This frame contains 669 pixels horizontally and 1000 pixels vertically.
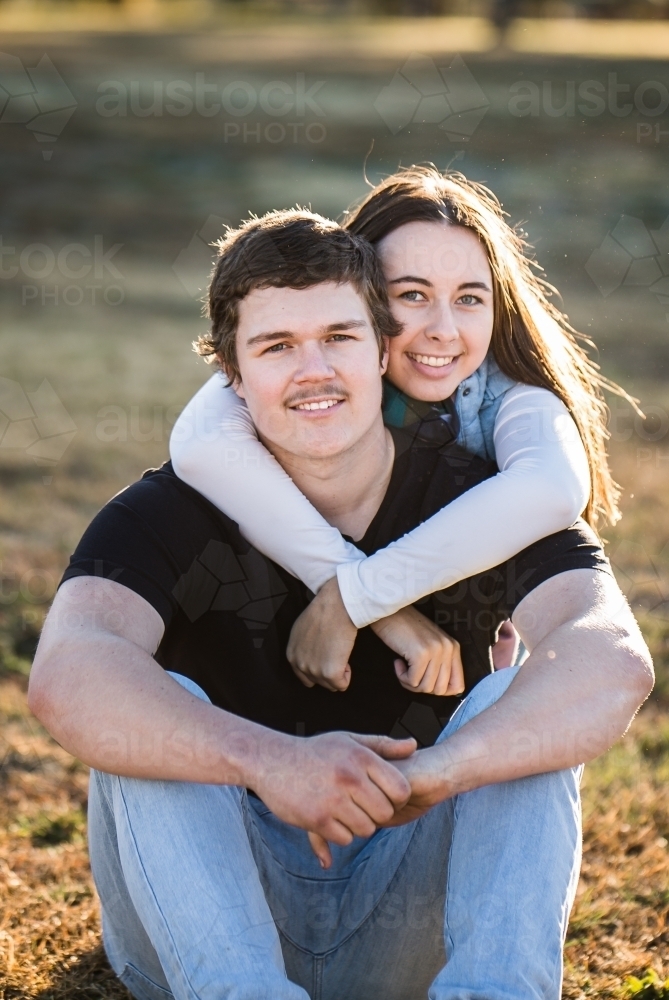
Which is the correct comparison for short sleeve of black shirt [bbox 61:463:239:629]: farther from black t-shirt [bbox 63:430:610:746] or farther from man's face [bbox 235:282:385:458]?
man's face [bbox 235:282:385:458]

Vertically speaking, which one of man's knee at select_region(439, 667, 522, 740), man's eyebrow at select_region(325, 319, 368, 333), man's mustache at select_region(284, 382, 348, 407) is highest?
man's eyebrow at select_region(325, 319, 368, 333)

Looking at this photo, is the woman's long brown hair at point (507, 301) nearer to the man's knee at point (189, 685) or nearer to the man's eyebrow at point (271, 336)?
the man's eyebrow at point (271, 336)

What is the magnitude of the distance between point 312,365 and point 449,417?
1.56 ft

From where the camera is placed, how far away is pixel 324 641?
2217 millimetres

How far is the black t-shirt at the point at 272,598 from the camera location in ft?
7.26

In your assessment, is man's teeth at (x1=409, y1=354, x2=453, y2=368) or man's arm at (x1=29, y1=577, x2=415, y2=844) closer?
Answer: man's arm at (x1=29, y1=577, x2=415, y2=844)

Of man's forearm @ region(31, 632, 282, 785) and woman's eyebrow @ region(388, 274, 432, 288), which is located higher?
woman's eyebrow @ region(388, 274, 432, 288)

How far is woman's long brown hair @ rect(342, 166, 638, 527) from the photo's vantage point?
8.63 ft

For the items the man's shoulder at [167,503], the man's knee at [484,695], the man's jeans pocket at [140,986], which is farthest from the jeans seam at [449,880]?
the man's shoulder at [167,503]

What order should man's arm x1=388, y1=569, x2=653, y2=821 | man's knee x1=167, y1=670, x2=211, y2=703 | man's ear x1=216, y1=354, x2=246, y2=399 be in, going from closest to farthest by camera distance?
man's arm x1=388, y1=569, x2=653, y2=821 < man's knee x1=167, y1=670, x2=211, y2=703 < man's ear x1=216, y1=354, x2=246, y2=399

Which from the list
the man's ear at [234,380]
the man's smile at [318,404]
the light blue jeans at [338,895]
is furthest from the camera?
the man's ear at [234,380]

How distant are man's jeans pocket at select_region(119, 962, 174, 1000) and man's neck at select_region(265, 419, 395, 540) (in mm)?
961

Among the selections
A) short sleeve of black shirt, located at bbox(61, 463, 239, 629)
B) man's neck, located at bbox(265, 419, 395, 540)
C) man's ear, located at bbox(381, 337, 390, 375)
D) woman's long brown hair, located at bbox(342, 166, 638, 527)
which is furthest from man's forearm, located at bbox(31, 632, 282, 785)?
woman's long brown hair, located at bbox(342, 166, 638, 527)

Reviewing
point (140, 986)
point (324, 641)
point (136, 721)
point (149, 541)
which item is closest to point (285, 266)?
point (149, 541)
